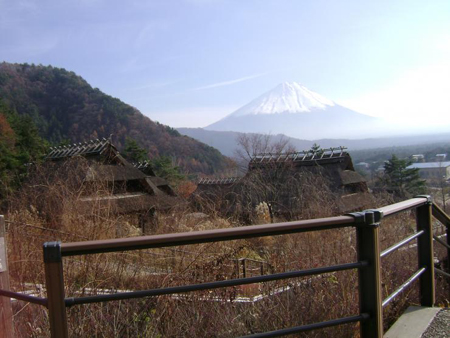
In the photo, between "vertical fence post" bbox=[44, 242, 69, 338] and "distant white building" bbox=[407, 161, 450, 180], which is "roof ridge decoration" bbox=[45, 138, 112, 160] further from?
"distant white building" bbox=[407, 161, 450, 180]

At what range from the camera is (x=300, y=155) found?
21344 mm

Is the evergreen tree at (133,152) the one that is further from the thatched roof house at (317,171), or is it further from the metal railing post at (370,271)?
the metal railing post at (370,271)

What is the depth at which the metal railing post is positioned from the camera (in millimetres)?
1805

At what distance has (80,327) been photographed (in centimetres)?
238

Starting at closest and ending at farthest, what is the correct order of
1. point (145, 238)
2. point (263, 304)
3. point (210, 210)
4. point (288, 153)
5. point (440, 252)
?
point (145, 238) → point (263, 304) → point (440, 252) → point (210, 210) → point (288, 153)

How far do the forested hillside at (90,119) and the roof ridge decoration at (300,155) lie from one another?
1068 inches

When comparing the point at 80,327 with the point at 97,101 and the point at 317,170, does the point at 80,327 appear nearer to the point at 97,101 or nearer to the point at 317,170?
the point at 317,170

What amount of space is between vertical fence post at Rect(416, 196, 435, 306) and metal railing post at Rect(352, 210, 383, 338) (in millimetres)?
1070

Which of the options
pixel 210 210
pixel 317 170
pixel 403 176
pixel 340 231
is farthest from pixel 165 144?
pixel 340 231

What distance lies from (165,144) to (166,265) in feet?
161

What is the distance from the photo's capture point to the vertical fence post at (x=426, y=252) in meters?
2.72

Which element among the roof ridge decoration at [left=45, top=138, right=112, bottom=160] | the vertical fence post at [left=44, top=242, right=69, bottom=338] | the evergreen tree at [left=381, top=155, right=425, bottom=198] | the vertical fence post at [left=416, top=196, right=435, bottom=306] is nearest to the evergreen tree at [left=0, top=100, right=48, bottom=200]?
the roof ridge decoration at [left=45, top=138, right=112, bottom=160]

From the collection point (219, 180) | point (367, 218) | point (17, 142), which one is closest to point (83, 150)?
point (219, 180)

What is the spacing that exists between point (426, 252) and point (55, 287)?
2316mm
